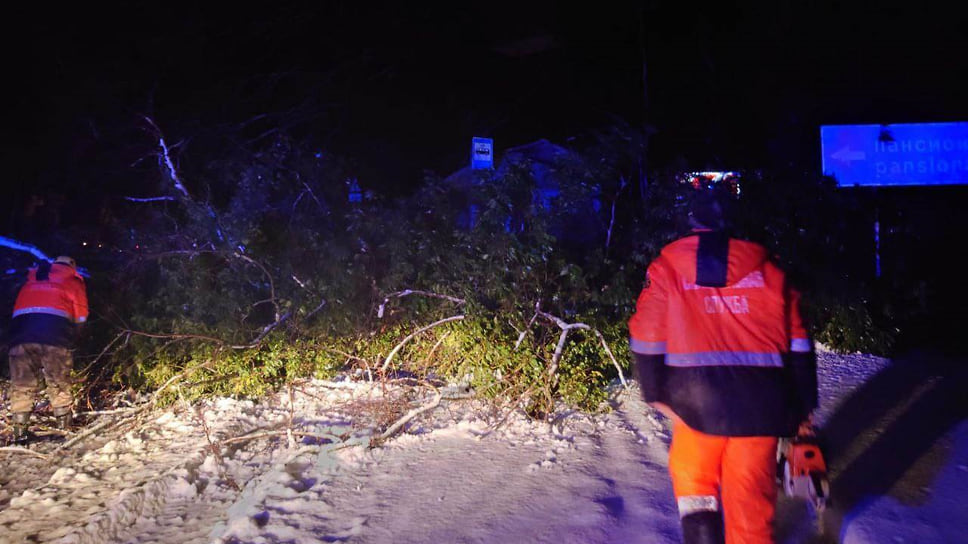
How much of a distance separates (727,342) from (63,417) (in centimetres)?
687

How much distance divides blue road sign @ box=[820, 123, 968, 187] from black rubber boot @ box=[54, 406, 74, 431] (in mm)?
15636

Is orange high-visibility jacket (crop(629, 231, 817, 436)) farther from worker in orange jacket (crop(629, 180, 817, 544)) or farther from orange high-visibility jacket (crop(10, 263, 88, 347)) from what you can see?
orange high-visibility jacket (crop(10, 263, 88, 347))

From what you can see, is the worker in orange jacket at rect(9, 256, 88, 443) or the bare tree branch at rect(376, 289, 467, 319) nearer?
the bare tree branch at rect(376, 289, 467, 319)

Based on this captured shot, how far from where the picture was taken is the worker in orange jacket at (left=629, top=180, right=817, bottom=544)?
2.50 metres

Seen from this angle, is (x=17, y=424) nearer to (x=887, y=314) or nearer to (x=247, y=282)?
(x=247, y=282)

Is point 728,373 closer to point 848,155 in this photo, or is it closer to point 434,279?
point 434,279

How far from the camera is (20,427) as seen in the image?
6.34 m

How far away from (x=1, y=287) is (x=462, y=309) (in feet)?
22.2

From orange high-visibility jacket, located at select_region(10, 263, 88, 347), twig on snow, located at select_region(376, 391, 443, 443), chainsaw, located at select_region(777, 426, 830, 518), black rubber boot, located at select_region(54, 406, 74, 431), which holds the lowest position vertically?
black rubber boot, located at select_region(54, 406, 74, 431)

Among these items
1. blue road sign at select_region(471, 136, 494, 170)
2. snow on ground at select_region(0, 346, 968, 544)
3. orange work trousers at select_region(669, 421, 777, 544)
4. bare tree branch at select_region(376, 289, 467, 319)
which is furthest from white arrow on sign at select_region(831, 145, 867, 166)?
orange work trousers at select_region(669, 421, 777, 544)

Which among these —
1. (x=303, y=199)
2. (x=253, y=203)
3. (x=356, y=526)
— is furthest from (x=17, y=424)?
(x=356, y=526)

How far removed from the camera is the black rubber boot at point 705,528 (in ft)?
8.29

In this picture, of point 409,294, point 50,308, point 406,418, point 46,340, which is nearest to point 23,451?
point 46,340

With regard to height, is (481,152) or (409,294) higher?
(481,152)
